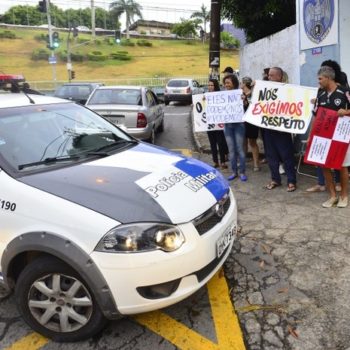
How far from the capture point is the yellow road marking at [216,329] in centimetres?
290

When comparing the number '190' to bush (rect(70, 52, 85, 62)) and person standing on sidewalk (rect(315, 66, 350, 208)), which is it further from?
bush (rect(70, 52, 85, 62))

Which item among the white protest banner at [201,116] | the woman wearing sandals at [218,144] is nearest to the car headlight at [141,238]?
the white protest banner at [201,116]

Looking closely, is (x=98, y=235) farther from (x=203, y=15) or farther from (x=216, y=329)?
(x=203, y=15)

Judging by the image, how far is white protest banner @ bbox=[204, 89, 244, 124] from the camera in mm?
6574

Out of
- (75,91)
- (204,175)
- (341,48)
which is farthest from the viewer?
(75,91)

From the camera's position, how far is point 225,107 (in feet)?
22.1

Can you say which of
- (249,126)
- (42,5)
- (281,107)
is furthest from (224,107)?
(42,5)

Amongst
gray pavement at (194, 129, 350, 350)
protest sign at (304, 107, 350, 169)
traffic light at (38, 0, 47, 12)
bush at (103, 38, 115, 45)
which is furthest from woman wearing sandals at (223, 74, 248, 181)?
bush at (103, 38, 115, 45)

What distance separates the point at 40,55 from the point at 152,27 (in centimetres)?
4858

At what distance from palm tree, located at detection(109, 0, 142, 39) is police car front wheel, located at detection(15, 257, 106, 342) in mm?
86017

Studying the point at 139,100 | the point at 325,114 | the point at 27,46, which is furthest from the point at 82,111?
the point at 27,46

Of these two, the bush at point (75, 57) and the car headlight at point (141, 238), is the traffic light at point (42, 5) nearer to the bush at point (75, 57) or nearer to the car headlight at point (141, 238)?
the car headlight at point (141, 238)

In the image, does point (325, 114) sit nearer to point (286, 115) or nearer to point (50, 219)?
point (286, 115)

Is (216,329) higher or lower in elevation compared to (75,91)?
lower
